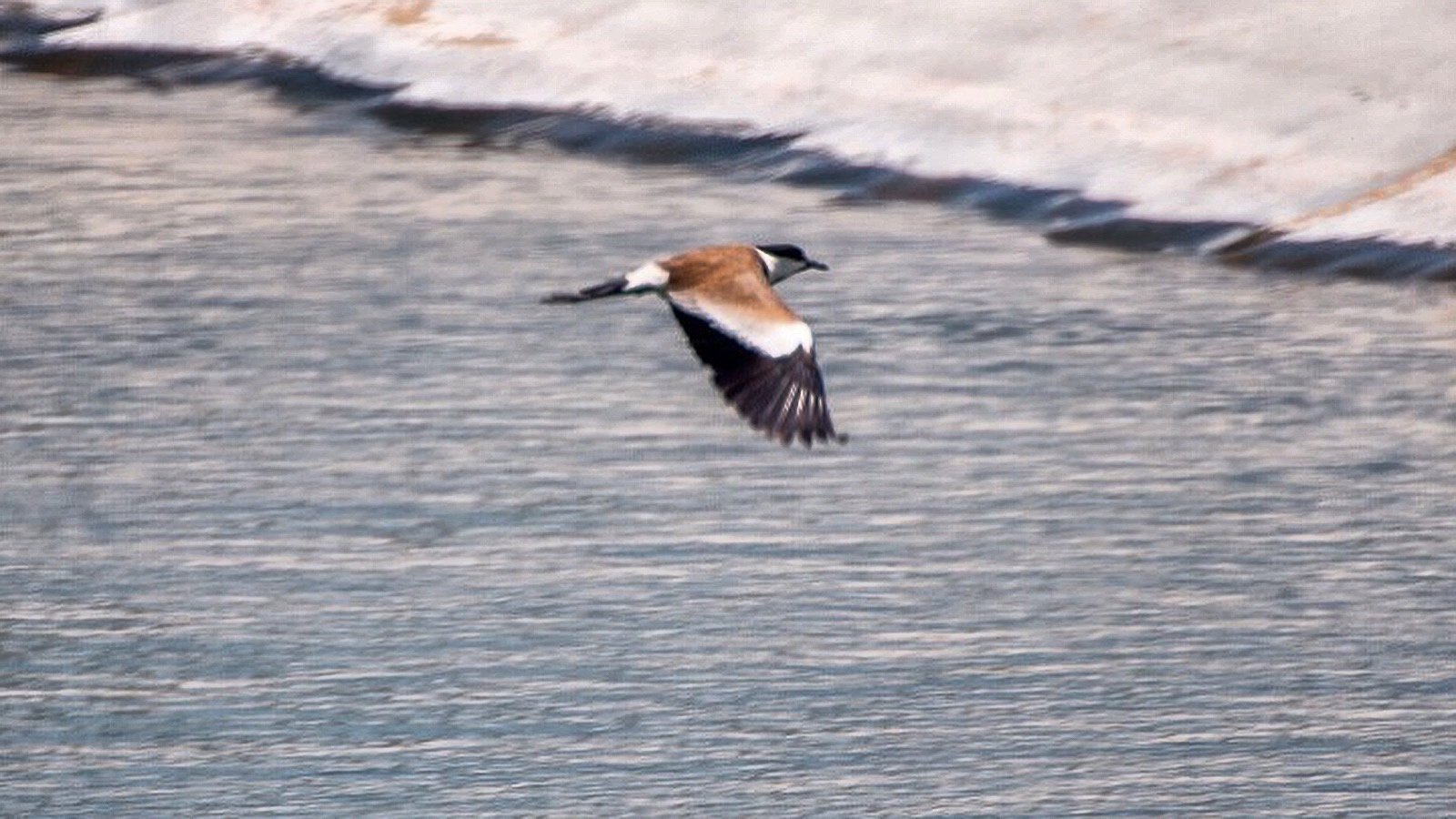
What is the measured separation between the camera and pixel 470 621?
8.70 metres

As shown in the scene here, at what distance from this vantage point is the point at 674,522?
9.47 m

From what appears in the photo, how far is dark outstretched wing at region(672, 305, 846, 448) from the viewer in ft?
23.7

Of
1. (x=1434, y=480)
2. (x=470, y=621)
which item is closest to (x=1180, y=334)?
(x=1434, y=480)

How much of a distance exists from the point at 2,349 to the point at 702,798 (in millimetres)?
4392

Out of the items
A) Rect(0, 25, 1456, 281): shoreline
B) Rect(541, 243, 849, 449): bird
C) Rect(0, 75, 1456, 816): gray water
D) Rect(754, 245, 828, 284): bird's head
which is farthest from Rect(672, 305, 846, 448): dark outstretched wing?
Rect(0, 25, 1456, 281): shoreline

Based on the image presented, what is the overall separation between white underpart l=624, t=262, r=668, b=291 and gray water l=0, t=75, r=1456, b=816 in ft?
3.10

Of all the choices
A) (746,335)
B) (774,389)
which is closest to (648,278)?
(746,335)

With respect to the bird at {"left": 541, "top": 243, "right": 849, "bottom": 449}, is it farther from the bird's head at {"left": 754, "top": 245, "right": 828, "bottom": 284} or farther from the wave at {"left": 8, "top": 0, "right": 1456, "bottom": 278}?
the wave at {"left": 8, "top": 0, "right": 1456, "bottom": 278}

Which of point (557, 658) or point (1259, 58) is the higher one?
point (1259, 58)

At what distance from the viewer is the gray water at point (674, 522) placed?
25.7 ft

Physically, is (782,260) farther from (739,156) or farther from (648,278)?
(739,156)

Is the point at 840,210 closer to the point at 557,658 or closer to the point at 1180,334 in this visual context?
the point at 1180,334

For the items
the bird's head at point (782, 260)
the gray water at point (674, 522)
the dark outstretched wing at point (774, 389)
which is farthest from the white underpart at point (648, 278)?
the gray water at point (674, 522)

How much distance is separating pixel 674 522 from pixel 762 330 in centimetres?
197
